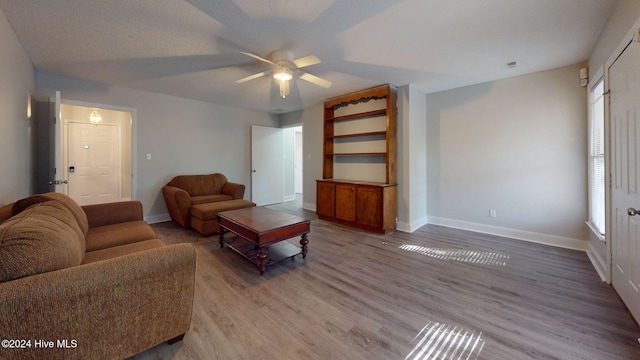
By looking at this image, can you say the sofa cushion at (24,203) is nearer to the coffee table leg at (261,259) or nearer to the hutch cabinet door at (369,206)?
the coffee table leg at (261,259)

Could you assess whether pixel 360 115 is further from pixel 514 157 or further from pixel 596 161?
pixel 596 161

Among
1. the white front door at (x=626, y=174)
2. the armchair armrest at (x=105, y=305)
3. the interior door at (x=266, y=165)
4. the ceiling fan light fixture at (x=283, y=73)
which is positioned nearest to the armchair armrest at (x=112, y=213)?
the armchair armrest at (x=105, y=305)

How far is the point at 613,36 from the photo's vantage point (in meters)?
2.16

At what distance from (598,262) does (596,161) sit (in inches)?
46.6

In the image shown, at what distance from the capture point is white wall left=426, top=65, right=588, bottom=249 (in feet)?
10.7

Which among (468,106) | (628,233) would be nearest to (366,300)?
(628,233)

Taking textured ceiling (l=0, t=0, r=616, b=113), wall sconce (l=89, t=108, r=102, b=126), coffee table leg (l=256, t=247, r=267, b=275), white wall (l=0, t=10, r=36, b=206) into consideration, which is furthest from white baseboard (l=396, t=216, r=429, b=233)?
wall sconce (l=89, t=108, r=102, b=126)

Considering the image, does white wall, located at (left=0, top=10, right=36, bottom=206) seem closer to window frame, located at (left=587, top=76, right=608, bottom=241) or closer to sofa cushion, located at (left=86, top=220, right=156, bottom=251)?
sofa cushion, located at (left=86, top=220, right=156, bottom=251)

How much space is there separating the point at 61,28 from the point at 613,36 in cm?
501

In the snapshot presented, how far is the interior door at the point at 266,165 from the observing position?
5984 mm

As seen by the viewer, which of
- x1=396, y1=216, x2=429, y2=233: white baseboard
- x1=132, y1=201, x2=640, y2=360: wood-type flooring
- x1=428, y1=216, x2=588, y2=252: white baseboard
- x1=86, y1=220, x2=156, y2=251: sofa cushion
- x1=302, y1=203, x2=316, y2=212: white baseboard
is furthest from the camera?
x1=302, y1=203, x2=316, y2=212: white baseboard

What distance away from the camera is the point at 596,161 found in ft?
9.69

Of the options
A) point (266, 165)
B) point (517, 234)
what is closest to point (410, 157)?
point (517, 234)

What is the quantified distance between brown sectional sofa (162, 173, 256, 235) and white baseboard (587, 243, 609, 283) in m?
4.38
